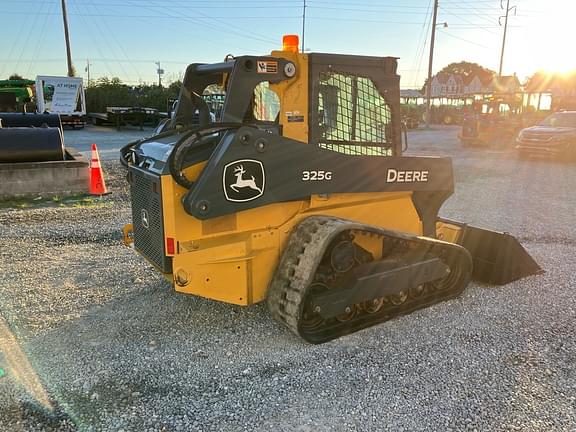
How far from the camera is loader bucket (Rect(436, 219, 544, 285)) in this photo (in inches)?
201

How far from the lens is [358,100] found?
425 cm

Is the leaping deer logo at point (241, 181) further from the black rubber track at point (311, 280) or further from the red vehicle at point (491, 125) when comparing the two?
the red vehicle at point (491, 125)

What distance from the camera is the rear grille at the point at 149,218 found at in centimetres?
368

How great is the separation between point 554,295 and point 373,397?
8.84 feet

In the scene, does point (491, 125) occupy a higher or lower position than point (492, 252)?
higher

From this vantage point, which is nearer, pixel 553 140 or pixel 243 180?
pixel 243 180

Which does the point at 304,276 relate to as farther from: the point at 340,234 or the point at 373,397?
the point at 373,397

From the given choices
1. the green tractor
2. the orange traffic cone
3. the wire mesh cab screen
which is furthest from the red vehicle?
the green tractor

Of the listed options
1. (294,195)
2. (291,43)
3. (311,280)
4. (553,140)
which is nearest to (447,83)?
(553,140)

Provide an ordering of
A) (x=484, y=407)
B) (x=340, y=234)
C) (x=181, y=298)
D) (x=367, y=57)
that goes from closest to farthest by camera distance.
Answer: (x=484, y=407), (x=340, y=234), (x=367, y=57), (x=181, y=298)

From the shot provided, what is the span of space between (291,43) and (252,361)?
2.43 meters

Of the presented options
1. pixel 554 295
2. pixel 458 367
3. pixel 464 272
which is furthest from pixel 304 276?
pixel 554 295

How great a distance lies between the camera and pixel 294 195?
381cm

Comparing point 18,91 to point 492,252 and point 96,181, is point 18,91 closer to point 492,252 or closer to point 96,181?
point 96,181
